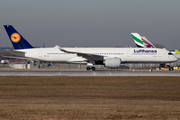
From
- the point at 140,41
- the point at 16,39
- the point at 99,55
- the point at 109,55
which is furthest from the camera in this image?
the point at 140,41

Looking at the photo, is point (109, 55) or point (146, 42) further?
point (146, 42)

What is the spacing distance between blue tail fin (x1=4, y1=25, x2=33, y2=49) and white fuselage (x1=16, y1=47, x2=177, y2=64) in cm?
123

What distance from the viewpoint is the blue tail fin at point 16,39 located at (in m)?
46.8

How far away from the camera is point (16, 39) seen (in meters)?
47.0

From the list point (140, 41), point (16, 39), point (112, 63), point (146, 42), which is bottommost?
point (112, 63)

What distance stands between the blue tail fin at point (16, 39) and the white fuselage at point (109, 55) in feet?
4.03

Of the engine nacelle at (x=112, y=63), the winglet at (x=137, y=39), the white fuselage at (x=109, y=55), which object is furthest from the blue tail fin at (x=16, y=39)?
the winglet at (x=137, y=39)

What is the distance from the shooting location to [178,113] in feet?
39.9

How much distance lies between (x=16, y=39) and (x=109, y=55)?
16146mm

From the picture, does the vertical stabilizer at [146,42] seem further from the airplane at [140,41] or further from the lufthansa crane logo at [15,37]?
the lufthansa crane logo at [15,37]

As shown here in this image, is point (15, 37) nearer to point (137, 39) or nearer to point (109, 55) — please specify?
point (109, 55)

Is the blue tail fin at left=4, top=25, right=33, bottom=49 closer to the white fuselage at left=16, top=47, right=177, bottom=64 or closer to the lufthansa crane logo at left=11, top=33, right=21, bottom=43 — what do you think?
the lufthansa crane logo at left=11, top=33, right=21, bottom=43

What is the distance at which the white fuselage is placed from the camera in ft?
147

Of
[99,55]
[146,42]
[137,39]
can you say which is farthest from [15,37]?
[146,42]
